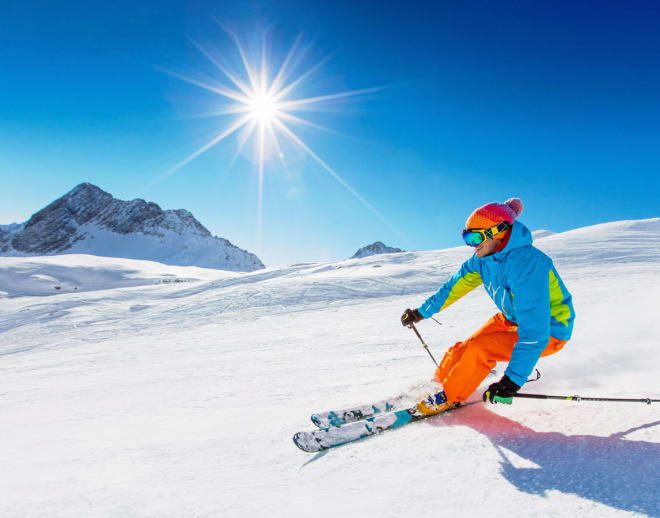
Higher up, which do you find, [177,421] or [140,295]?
[140,295]

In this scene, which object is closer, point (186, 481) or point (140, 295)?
point (186, 481)

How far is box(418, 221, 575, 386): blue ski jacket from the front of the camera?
238cm

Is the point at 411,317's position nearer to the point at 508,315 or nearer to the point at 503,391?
the point at 508,315

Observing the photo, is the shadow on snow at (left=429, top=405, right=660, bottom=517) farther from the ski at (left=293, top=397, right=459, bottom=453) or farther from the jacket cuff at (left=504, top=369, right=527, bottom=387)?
the ski at (left=293, top=397, right=459, bottom=453)

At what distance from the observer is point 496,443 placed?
7.29ft

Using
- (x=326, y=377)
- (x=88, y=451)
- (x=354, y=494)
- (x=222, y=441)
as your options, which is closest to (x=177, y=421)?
(x=88, y=451)

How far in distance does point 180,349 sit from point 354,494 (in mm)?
6711

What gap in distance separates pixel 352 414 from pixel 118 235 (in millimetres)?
157880

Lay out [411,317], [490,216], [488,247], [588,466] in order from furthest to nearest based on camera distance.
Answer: [411,317] < [488,247] < [490,216] < [588,466]

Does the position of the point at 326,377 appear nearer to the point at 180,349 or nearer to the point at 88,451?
the point at 88,451

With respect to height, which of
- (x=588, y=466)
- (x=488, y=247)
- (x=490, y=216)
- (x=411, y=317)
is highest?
(x=490, y=216)

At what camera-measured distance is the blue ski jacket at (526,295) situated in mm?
2375

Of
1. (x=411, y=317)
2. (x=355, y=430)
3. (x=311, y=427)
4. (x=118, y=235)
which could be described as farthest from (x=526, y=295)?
(x=118, y=235)

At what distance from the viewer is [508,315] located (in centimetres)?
296
